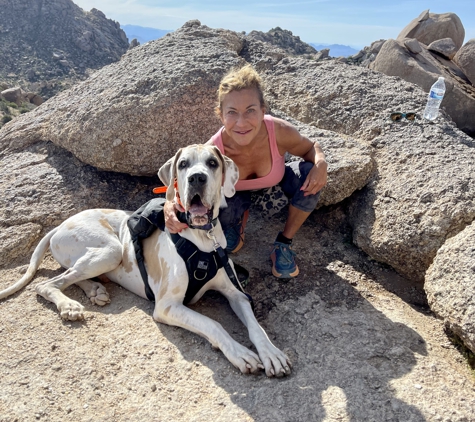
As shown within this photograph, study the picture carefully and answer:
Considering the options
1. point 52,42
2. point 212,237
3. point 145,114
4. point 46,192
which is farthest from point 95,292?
point 52,42

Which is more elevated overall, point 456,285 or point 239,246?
point 456,285

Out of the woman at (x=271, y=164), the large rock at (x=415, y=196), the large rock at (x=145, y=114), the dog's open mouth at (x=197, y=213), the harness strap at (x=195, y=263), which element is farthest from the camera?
the large rock at (x=145, y=114)

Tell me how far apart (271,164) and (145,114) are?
170cm

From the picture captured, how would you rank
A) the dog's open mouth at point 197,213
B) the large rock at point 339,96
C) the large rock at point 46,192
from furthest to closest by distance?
the large rock at point 339,96
the large rock at point 46,192
the dog's open mouth at point 197,213

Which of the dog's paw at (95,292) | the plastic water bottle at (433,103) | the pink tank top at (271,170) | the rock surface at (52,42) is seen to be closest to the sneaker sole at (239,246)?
Result: the pink tank top at (271,170)

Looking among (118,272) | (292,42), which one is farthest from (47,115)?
(292,42)

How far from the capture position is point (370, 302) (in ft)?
12.1

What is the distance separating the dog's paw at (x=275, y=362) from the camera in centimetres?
274

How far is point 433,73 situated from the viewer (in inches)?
363

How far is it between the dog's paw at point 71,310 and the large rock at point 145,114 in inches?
76.7

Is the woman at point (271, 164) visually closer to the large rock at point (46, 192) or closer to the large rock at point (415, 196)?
the large rock at point (415, 196)

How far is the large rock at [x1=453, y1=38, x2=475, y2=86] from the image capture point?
988cm

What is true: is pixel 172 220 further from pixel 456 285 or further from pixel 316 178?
pixel 456 285

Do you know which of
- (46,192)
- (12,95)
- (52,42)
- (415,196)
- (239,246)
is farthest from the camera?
(52,42)
